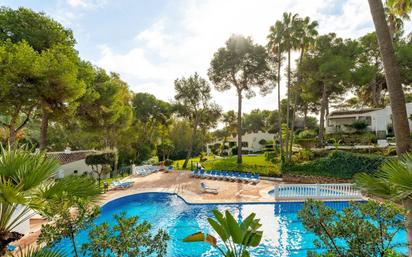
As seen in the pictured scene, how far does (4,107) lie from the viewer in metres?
10.8

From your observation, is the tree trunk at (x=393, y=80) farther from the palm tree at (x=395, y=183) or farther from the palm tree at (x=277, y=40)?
the palm tree at (x=277, y=40)

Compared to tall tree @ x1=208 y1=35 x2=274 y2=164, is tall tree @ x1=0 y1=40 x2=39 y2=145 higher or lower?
tall tree @ x1=208 y1=35 x2=274 y2=164

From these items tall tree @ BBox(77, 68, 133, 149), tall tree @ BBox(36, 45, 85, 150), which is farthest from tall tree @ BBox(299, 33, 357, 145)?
tall tree @ BBox(36, 45, 85, 150)

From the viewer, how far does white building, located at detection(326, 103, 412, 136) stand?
26.8 m

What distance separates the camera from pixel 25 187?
340 centimetres

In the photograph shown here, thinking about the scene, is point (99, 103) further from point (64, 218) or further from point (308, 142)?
point (308, 142)

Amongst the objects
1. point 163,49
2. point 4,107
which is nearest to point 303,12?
point 163,49

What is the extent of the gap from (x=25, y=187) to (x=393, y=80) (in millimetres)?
7491

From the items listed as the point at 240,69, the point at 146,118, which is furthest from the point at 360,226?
the point at 146,118

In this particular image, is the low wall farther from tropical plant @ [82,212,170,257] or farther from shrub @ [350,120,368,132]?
tropical plant @ [82,212,170,257]

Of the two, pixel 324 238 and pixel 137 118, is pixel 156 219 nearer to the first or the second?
pixel 324 238

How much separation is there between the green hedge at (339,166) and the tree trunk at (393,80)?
13.2m

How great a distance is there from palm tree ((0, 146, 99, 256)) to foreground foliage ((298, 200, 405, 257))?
453 cm

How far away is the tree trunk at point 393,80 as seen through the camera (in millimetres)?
4824
